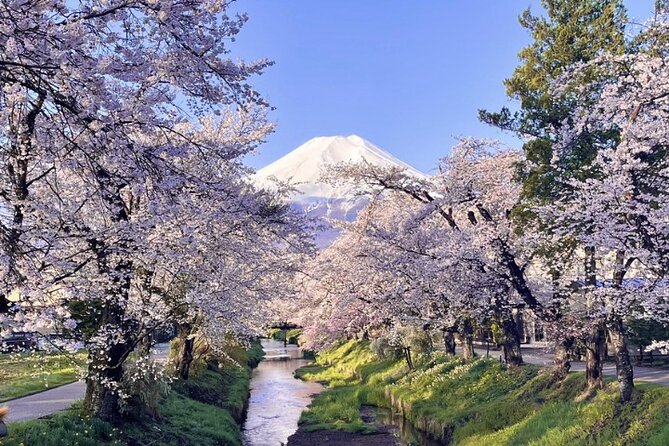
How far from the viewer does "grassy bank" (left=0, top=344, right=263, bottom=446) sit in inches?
389

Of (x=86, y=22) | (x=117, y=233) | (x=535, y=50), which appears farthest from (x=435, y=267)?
(x=86, y=22)

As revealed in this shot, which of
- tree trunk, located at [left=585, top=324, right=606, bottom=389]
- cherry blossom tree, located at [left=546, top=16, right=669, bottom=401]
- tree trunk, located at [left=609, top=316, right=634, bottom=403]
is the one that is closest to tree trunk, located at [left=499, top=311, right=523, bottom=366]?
tree trunk, located at [left=585, top=324, right=606, bottom=389]

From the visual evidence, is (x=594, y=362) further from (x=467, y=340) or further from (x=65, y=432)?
(x=65, y=432)

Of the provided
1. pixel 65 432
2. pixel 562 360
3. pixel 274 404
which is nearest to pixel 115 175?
pixel 65 432

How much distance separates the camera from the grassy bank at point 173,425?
9.89m

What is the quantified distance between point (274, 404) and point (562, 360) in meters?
16.3

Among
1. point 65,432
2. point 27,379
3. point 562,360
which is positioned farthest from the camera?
point 27,379

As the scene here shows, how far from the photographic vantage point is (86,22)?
17.1ft

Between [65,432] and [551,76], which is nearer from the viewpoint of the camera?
[65,432]

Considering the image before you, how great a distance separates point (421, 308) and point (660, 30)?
12999mm

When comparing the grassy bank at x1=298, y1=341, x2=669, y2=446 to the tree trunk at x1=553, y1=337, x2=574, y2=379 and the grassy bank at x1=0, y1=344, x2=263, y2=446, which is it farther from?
the grassy bank at x1=0, y1=344, x2=263, y2=446

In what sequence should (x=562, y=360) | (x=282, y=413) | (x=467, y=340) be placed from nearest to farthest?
(x=562, y=360) → (x=467, y=340) → (x=282, y=413)

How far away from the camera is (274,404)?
90.7ft

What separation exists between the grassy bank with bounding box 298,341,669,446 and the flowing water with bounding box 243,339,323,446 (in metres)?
1.20
